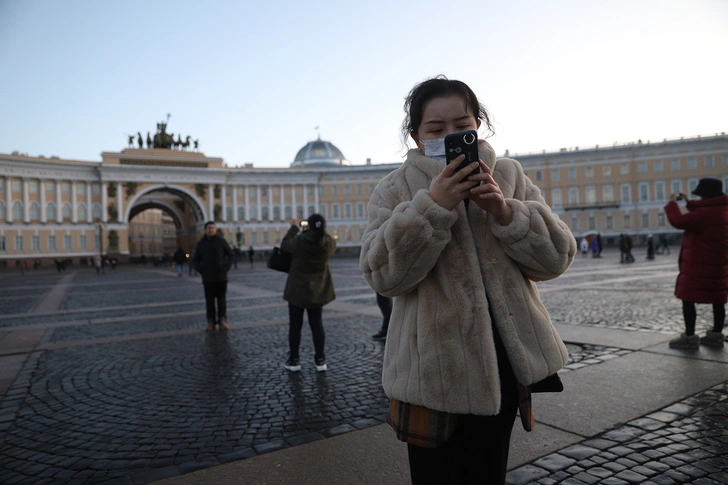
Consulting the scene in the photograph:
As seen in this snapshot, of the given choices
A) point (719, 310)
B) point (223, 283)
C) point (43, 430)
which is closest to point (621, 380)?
point (719, 310)

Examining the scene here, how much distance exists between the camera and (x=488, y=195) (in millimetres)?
1453

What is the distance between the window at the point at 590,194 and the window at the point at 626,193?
3.33 m

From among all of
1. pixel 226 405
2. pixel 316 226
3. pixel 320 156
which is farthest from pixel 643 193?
pixel 226 405

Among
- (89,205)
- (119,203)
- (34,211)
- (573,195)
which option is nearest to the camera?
(34,211)

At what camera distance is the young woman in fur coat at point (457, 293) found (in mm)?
1491

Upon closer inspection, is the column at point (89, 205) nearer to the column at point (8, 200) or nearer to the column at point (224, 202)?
the column at point (8, 200)

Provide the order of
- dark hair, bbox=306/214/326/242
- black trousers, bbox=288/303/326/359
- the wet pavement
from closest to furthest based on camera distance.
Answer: the wet pavement
black trousers, bbox=288/303/326/359
dark hair, bbox=306/214/326/242

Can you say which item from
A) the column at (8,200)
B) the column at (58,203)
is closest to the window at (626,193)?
the column at (58,203)

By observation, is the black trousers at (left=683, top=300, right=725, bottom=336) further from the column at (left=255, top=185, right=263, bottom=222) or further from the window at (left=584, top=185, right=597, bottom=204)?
the window at (left=584, top=185, right=597, bottom=204)

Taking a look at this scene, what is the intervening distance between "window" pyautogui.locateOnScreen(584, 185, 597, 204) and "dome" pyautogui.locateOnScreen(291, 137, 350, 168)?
37573 millimetres

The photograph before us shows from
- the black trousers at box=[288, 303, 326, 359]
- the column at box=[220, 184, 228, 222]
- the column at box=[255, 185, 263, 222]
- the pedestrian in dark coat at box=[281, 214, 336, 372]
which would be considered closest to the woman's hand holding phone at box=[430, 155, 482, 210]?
the pedestrian in dark coat at box=[281, 214, 336, 372]

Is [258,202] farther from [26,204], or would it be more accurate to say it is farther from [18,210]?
[18,210]

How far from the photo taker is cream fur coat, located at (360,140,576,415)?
149cm

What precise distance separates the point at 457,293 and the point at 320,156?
276ft
